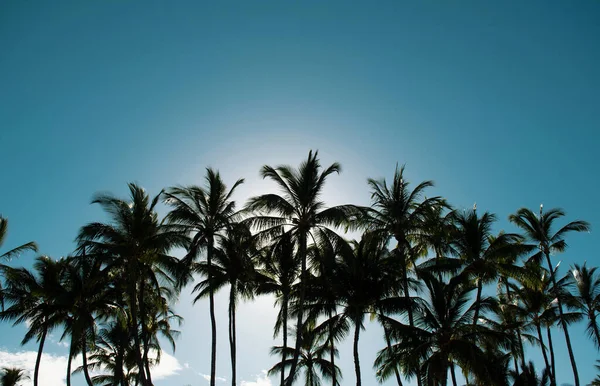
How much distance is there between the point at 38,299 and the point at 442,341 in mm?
23126

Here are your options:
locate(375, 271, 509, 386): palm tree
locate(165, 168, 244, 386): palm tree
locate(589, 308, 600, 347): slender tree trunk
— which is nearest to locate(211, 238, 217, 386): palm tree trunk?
locate(165, 168, 244, 386): palm tree

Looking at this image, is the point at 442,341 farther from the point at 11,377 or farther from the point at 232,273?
the point at 11,377

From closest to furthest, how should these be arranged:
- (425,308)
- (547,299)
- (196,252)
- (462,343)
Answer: (462,343)
(425,308)
(196,252)
(547,299)

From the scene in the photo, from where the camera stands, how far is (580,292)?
30.7m

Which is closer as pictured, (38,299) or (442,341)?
(442,341)

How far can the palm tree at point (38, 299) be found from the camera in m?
24.9

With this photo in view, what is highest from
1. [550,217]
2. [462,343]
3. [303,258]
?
[550,217]

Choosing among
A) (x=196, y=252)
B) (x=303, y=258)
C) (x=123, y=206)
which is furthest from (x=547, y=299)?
(x=123, y=206)

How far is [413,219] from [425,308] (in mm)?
4977

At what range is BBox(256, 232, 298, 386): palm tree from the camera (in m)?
23.4

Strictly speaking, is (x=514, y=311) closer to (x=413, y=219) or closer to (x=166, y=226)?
(x=413, y=219)

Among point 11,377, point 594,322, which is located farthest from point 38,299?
point 594,322

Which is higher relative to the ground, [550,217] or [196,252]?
[550,217]

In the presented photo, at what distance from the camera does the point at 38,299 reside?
26391 mm
